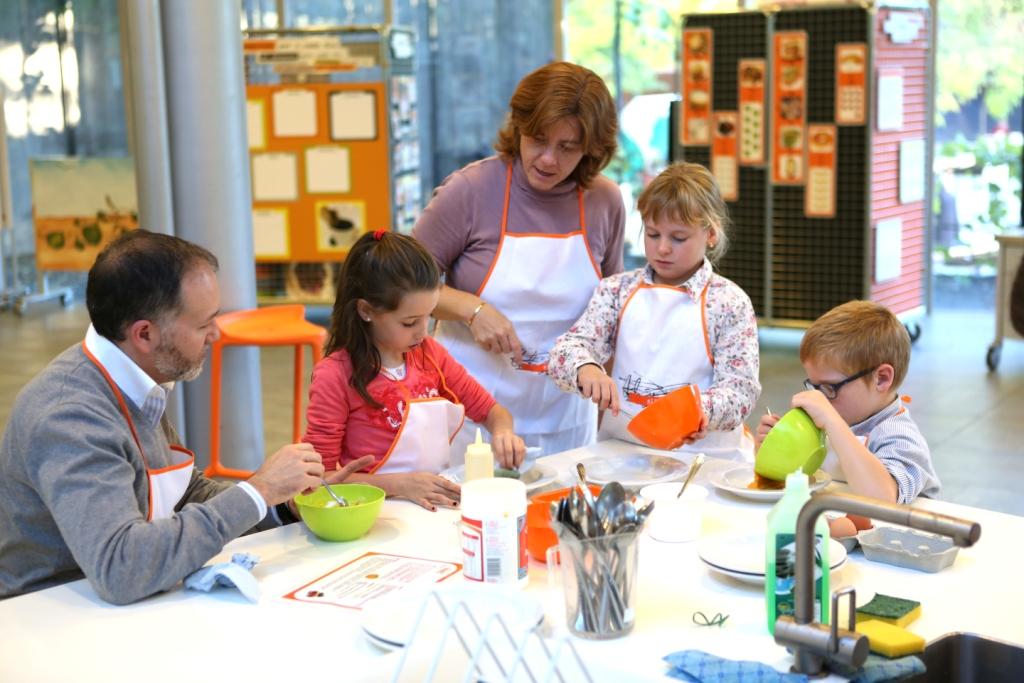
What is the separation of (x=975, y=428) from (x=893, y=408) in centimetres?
359

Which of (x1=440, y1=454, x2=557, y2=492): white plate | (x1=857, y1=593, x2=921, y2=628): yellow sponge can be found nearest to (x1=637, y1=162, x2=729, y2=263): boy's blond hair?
(x1=440, y1=454, x2=557, y2=492): white plate

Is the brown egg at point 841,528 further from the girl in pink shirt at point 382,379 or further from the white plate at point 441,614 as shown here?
the girl in pink shirt at point 382,379

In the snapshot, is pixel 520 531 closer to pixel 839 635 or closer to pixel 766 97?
pixel 839 635

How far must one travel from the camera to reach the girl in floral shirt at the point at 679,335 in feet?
8.97

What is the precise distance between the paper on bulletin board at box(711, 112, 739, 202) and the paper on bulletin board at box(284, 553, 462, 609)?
18.3ft

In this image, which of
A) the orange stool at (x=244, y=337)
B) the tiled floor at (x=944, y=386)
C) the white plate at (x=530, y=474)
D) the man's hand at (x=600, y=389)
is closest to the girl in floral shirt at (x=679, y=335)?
the man's hand at (x=600, y=389)

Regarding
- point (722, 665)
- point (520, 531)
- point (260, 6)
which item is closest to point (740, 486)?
point (520, 531)

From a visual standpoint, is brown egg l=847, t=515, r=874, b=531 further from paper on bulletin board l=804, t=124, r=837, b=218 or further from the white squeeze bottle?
paper on bulletin board l=804, t=124, r=837, b=218

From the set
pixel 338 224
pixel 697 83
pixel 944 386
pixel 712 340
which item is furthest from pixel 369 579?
pixel 338 224

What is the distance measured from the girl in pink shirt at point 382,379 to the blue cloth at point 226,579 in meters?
0.54

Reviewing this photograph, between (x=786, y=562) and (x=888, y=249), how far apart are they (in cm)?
584

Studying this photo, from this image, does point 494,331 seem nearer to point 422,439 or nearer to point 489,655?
point 422,439

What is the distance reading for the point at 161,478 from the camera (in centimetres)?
213

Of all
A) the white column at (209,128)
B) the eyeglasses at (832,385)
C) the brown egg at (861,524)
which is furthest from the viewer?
the white column at (209,128)
